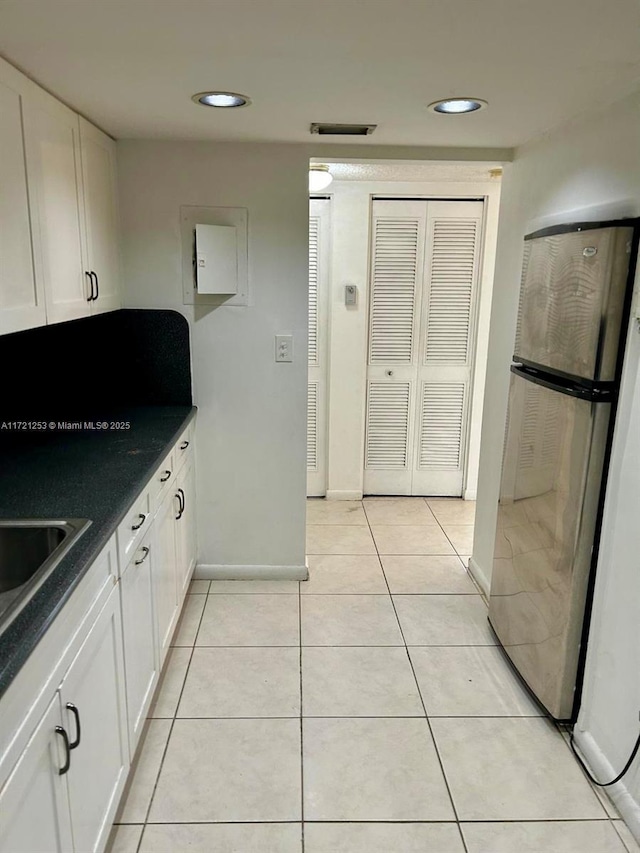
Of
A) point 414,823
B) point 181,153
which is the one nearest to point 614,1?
point 181,153

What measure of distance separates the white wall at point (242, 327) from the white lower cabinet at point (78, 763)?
1.41 m

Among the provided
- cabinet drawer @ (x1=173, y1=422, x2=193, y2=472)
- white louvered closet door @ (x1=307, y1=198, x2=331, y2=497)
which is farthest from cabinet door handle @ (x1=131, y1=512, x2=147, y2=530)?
white louvered closet door @ (x1=307, y1=198, x2=331, y2=497)

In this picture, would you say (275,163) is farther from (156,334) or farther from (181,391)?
(181,391)

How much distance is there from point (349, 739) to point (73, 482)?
1267 millimetres

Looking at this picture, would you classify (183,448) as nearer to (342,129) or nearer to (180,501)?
(180,501)

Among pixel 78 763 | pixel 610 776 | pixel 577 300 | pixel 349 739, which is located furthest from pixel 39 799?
pixel 577 300

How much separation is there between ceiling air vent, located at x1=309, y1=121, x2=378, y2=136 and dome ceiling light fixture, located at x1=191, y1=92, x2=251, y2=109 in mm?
389

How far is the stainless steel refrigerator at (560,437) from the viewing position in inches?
72.2

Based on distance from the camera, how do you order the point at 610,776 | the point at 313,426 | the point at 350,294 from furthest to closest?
the point at 313,426, the point at 350,294, the point at 610,776

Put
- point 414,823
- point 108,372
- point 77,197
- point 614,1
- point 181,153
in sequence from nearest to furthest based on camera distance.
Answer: point 614,1 → point 414,823 → point 77,197 → point 181,153 → point 108,372

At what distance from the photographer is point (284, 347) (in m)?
2.93

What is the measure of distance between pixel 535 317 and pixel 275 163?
1366mm

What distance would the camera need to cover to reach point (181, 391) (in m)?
2.94

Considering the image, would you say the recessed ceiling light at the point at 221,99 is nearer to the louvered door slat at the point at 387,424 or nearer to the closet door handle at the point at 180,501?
the closet door handle at the point at 180,501
